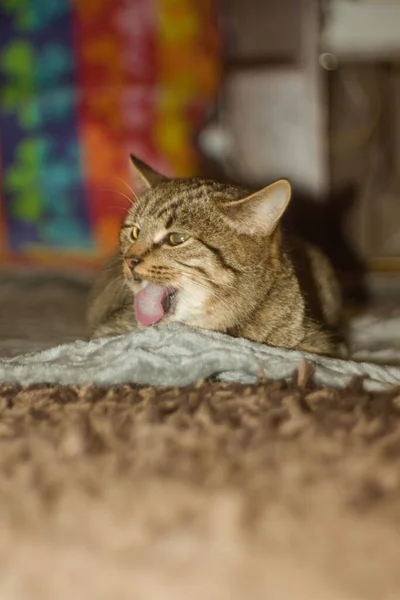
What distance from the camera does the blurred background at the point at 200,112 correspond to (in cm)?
248

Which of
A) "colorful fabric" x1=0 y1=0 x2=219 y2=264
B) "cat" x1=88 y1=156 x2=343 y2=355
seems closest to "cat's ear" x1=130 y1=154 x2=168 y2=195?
"cat" x1=88 y1=156 x2=343 y2=355

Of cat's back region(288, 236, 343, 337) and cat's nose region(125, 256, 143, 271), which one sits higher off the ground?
cat's nose region(125, 256, 143, 271)

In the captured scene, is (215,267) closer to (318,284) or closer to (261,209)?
(261,209)

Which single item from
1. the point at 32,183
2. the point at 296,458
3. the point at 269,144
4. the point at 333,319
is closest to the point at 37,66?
the point at 32,183

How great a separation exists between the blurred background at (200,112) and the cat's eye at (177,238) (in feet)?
4.14

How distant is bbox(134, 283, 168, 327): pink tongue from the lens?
1308mm

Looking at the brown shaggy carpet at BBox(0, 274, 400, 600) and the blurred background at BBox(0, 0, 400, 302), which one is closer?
the brown shaggy carpet at BBox(0, 274, 400, 600)

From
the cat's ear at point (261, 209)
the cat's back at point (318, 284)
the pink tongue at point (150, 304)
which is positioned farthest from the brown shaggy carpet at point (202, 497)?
the cat's back at point (318, 284)

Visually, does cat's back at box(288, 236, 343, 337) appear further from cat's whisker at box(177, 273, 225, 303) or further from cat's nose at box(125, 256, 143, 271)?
cat's nose at box(125, 256, 143, 271)

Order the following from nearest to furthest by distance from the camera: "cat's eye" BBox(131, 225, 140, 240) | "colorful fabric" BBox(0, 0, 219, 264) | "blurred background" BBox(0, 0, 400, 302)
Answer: "cat's eye" BBox(131, 225, 140, 240), "blurred background" BBox(0, 0, 400, 302), "colorful fabric" BBox(0, 0, 219, 264)

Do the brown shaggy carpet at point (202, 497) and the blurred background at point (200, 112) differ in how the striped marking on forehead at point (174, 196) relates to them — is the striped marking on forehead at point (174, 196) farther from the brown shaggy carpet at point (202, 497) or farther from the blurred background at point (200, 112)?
the blurred background at point (200, 112)

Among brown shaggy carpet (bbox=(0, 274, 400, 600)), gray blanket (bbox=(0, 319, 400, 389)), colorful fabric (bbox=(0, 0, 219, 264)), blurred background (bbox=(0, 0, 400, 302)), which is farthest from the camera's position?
colorful fabric (bbox=(0, 0, 219, 264))

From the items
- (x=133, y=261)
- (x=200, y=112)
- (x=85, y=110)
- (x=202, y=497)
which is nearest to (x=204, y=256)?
(x=133, y=261)

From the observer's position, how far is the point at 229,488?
2.23 feet
